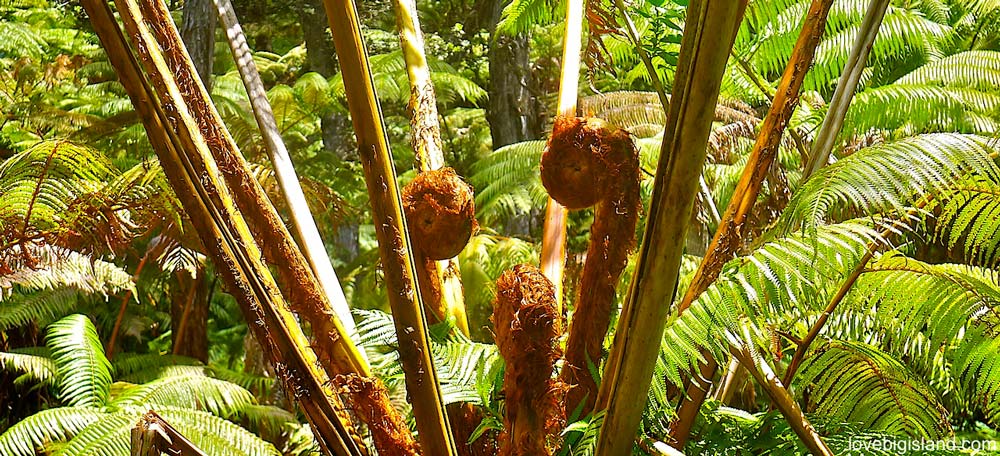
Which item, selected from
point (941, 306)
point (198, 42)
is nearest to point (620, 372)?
point (941, 306)

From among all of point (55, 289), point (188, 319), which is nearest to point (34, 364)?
point (55, 289)

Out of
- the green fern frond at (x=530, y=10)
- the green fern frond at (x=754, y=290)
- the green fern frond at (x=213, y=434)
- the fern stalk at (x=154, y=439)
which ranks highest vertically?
the green fern frond at (x=530, y=10)

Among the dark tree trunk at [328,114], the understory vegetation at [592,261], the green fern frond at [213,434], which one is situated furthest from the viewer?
the dark tree trunk at [328,114]

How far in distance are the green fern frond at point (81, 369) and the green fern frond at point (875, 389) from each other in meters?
2.14

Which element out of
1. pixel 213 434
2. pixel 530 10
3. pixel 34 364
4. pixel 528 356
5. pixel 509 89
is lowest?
pixel 34 364

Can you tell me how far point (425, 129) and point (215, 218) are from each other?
1.04 ft

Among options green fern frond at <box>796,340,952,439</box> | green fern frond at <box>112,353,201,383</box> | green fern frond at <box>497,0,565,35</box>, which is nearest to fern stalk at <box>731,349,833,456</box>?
green fern frond at <box>796,340,952,439</box>

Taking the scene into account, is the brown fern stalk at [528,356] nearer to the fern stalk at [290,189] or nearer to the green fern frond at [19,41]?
the fern stalk at [290,189]

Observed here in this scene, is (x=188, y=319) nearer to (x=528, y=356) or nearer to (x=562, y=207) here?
(x=562, y=207)

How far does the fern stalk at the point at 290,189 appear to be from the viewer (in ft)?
2.27

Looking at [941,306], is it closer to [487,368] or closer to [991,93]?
[487,368]

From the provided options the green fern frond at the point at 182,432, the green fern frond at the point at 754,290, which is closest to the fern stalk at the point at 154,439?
the green fern frond at the point at 754,290

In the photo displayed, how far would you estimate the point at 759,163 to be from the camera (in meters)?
0.58

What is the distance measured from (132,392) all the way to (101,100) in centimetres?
229
